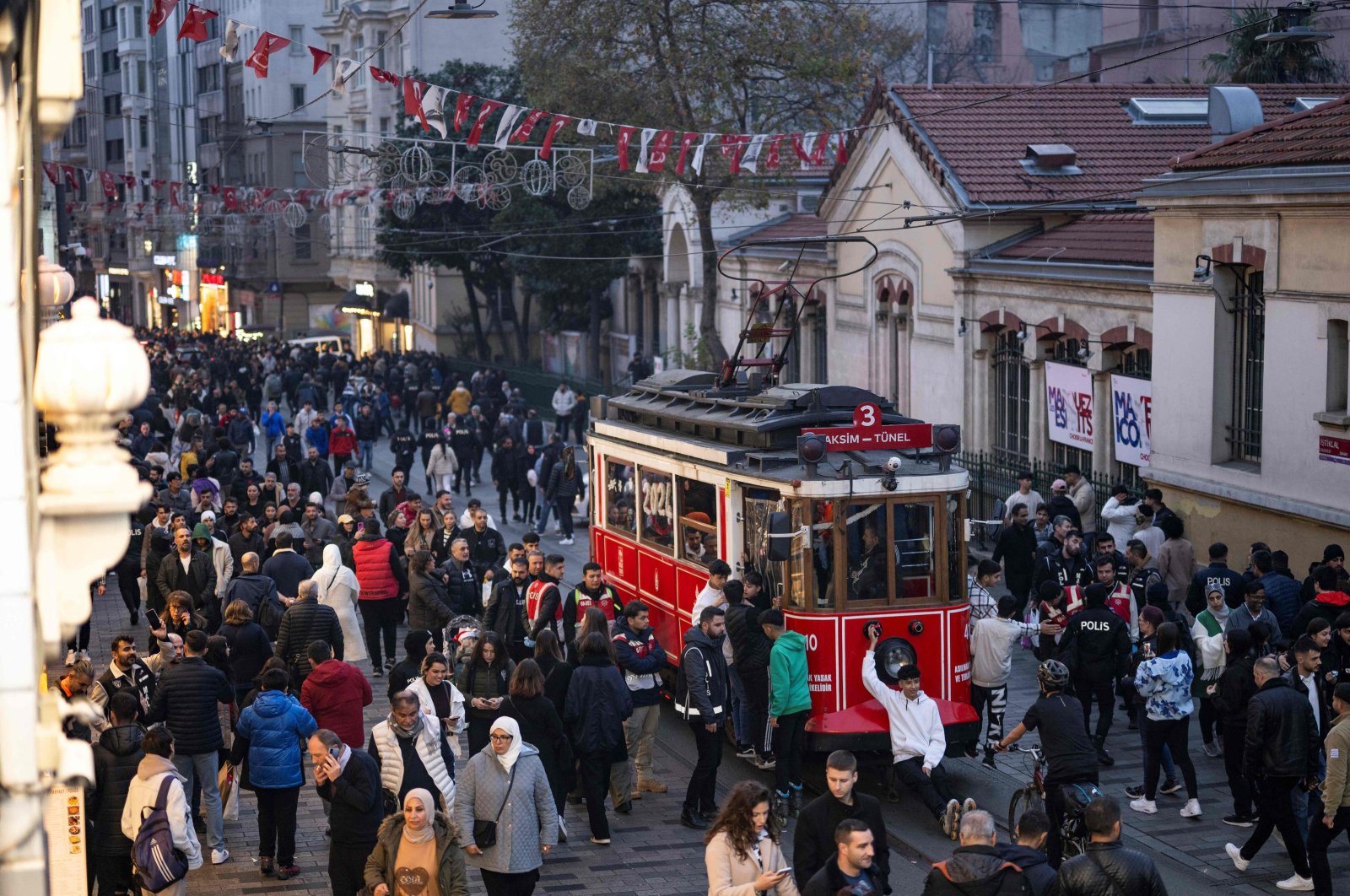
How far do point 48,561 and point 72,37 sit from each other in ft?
4.07

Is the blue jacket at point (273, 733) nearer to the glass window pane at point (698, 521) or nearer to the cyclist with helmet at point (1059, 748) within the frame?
the glass window pane at point (698, 521)

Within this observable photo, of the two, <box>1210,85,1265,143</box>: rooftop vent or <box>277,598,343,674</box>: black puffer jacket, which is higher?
<box>1210,85,1265,143</box>: rooftop vent

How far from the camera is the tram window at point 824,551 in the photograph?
13.3 meters

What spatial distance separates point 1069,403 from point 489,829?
16.1 meters

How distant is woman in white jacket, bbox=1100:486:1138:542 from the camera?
1978 centimetres

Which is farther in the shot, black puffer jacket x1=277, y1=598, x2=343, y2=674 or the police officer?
black puffer jacket x1=277, y1=598, x2=343, y2=674

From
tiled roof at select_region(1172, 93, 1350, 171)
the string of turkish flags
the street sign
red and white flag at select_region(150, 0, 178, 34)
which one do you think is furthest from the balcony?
the street sign

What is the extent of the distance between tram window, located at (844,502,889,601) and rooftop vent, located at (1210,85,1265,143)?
48.8ft

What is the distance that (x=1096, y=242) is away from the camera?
25.2 metres

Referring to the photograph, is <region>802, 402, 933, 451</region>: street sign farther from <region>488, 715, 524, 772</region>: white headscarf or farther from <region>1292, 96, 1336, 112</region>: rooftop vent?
<region>1292, 96, 1336, 112</region>: rooftop vent

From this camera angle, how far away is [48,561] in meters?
4.14

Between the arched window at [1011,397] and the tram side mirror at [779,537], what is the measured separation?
1314cm

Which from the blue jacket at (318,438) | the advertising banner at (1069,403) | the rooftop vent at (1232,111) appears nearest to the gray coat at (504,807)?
the advertising banner at (1069,403)

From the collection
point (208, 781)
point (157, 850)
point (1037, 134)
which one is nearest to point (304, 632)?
point (208, 781)
